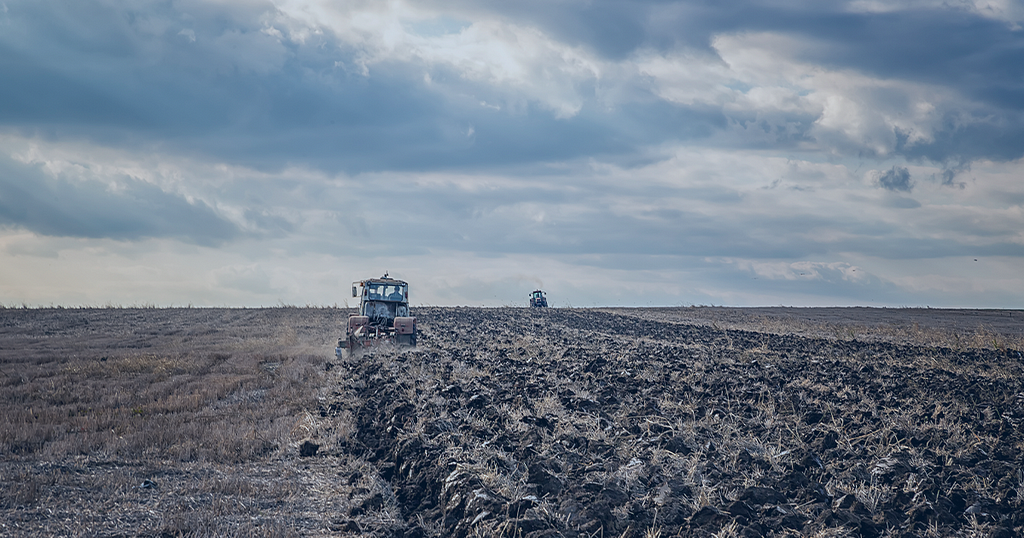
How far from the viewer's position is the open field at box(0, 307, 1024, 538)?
693cm

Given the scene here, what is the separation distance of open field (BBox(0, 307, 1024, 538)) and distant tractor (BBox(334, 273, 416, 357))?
3828 millimetres

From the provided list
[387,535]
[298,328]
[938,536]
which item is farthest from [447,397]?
[298,328]

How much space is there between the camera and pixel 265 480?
30.4 feet

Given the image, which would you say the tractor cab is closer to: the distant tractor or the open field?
the distant tractor

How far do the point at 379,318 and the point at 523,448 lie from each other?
1840 centimetres

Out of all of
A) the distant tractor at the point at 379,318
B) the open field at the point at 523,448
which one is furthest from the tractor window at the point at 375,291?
the open field at the point at 523,448

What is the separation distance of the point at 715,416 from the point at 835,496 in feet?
12.4

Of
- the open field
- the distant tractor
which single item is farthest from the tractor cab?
the open field

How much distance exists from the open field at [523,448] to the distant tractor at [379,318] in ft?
12.6

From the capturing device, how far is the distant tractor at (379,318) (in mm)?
25125

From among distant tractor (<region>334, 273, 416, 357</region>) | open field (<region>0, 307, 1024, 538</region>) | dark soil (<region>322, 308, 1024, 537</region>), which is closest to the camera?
dark soil (<region>322, 308, 1024, 537</region>)

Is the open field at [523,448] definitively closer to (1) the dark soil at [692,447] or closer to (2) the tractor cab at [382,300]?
(1) the dark soil at [692,447]

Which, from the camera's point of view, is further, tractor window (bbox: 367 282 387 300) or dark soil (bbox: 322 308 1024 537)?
tractor window (bbox: 367 282 387 300)

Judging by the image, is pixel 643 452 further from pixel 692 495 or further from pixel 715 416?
pixel 715 416
